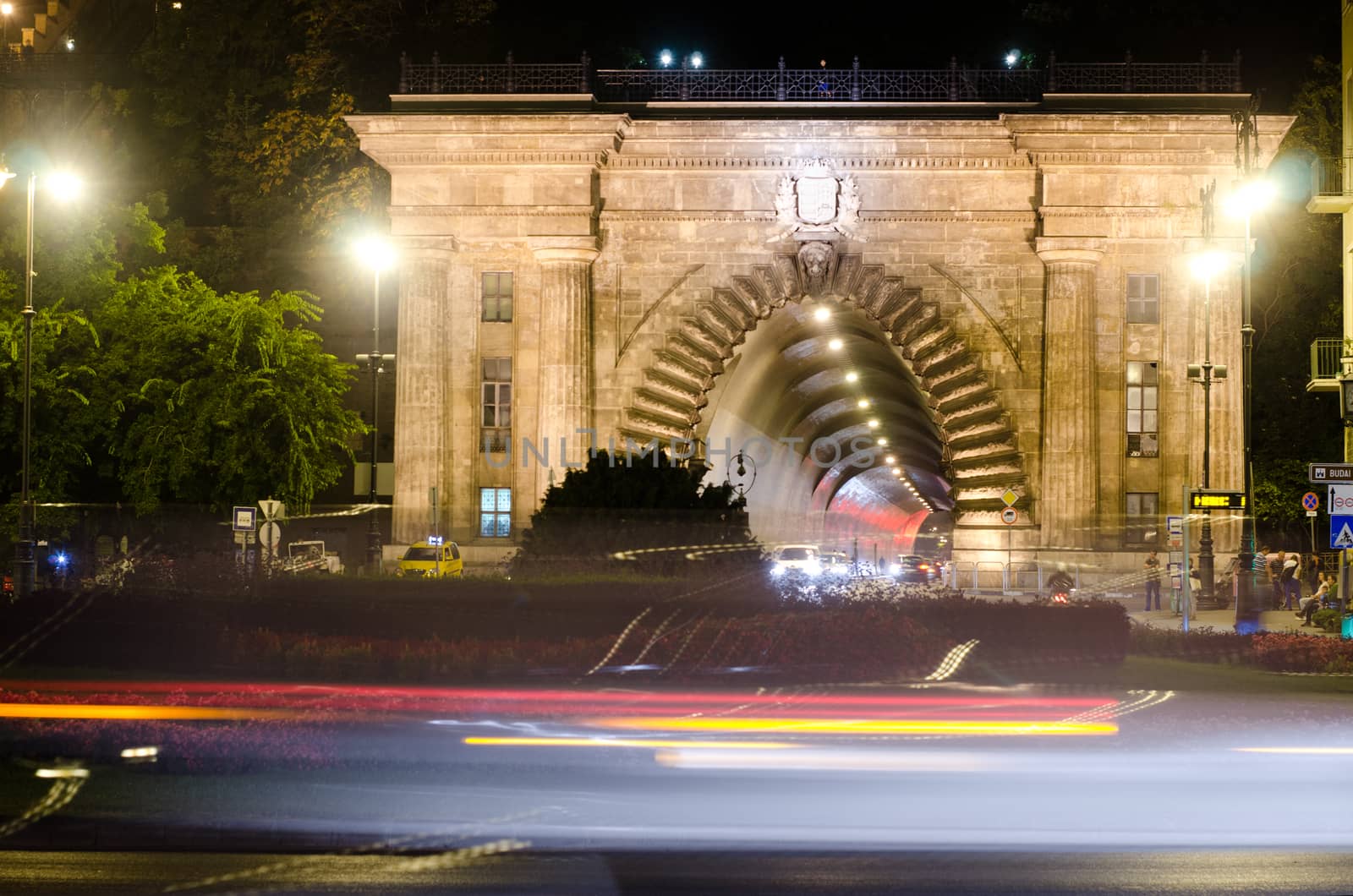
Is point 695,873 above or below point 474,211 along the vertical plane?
below

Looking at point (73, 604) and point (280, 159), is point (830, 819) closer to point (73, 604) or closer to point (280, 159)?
point (73, 604)

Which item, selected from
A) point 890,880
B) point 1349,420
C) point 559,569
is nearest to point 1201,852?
point 890,880

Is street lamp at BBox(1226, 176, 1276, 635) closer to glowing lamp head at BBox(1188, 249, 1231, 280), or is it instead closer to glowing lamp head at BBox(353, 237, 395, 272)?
glowing lamp head at BBox(1188, 249, 1231, 280)

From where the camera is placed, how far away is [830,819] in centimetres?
1641

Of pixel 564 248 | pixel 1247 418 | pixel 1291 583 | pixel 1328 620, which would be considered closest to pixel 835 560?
pixel 564 248

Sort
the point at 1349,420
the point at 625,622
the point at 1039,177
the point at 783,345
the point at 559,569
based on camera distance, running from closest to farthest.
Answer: the point at 625,622
the point at 559,569
the point at 1349,420
the point at 1039,177
the point at 783,345

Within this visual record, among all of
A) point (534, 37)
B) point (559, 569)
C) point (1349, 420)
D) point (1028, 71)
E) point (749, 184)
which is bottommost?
point (559, 569)

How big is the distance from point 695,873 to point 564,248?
4072cm

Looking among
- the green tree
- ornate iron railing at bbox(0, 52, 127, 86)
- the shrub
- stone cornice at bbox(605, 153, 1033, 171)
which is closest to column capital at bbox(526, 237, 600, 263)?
stone cornice at bbox(605, 153, 1033, 171)

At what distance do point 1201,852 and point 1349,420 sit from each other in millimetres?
29219

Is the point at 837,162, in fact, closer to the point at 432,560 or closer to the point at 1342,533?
the point at 432,560

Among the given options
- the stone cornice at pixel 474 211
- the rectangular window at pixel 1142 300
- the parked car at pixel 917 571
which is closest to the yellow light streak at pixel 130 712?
the parked car at pixel 917 571

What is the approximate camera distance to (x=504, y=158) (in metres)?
54.9

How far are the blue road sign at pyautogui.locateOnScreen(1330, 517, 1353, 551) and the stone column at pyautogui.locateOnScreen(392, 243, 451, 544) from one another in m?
30.7
